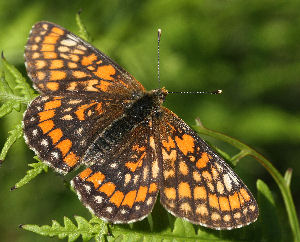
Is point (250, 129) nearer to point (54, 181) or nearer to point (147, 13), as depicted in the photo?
point (147, 13)

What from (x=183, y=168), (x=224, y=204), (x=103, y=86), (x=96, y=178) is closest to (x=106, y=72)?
(x=103, y=86)

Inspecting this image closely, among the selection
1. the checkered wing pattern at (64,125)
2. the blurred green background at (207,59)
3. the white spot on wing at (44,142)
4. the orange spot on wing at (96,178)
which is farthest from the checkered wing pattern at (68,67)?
the blurred green background at (207,59)

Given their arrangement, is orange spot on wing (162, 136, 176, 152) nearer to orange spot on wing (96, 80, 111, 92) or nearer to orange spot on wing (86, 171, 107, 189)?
orange spot on wing (86, 171, 107, 189)

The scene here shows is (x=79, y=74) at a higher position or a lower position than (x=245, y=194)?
higher

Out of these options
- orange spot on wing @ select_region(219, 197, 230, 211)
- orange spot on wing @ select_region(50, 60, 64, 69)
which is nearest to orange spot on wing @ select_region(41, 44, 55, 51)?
orange spot on wing @ select_region(50, 60, 64, 69)

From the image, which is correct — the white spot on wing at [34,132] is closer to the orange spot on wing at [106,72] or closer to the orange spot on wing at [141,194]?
the orange spot on wing at [106,72]

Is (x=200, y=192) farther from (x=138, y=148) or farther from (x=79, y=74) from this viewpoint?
(x=79, y=74)

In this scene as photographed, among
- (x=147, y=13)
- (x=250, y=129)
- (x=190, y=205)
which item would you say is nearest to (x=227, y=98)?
(x=250, y=129)
